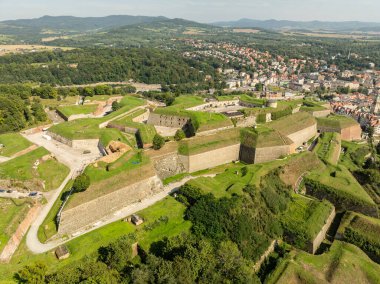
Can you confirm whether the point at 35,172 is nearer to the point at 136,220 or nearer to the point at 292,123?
the point at 136,220

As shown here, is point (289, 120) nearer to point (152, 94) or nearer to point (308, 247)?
point (308, 247)

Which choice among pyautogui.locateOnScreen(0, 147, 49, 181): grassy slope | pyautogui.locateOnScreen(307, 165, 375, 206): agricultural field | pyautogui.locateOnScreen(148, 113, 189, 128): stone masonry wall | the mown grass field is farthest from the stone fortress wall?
pyautogui.locateOnScreen(0, 147, 49, 181): grassy slope

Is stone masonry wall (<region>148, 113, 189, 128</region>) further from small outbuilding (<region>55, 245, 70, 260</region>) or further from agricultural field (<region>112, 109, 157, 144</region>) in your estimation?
small outbuilding (<region>55, 245, 70, 260</region>)

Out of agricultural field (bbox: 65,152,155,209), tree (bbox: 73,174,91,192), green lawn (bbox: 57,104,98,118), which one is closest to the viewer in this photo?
tree (bbox: 73,174,91,192)

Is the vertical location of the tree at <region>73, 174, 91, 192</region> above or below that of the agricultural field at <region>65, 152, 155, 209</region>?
above

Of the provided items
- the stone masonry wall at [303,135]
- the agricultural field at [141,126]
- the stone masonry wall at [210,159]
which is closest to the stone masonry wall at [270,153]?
the stone masonry wall at [210,159]

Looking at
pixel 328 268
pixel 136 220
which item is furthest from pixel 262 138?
pixel 136 220
